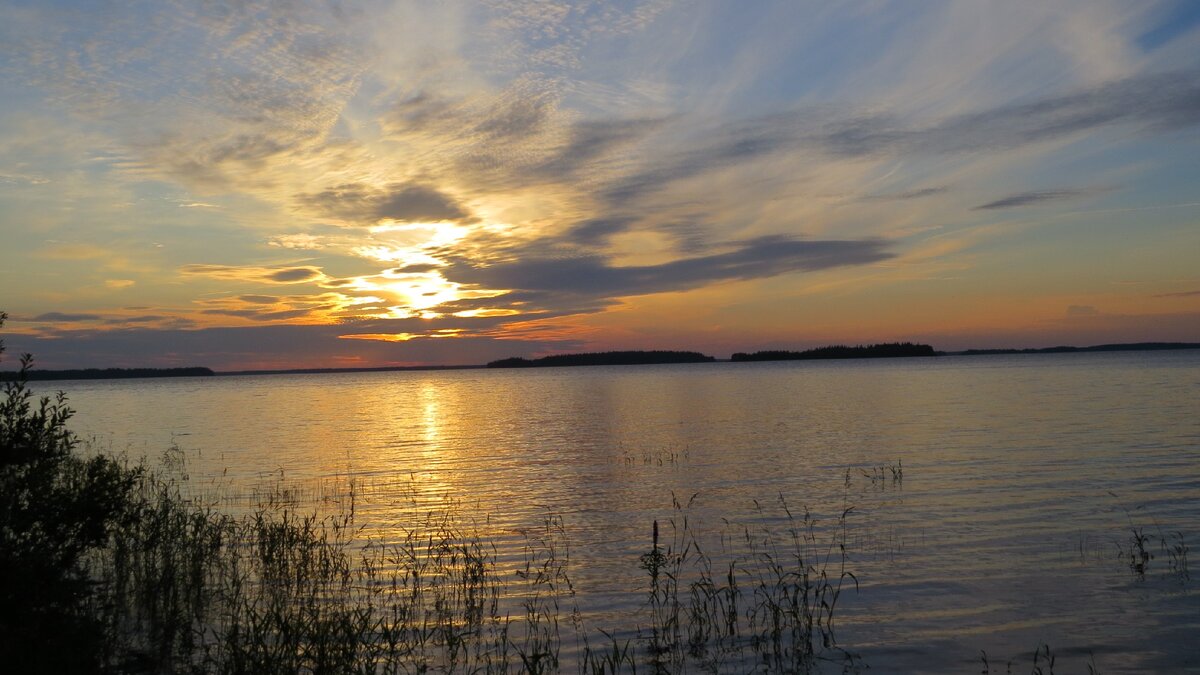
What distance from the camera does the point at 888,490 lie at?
84.6 ft

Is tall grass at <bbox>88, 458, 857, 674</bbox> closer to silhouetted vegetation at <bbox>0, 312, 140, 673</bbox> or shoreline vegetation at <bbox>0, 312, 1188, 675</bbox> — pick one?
shoreline vegetation at <bbox>0, 312, 1188, 675</bbox>

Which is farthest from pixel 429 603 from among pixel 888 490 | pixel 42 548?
pixel 888 490

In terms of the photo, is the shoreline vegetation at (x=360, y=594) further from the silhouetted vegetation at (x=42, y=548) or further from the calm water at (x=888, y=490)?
the calm water at (x=888, y=490)

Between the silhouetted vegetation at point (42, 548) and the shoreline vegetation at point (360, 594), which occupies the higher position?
the silhouetted vegetation at point (42, 548)

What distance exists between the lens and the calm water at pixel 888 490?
1324 centimetres

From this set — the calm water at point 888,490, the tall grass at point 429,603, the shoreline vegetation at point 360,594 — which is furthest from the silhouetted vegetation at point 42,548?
the calm water at point 888,490

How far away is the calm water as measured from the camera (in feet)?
43.4

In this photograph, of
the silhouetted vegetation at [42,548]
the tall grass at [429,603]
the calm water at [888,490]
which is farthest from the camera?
the calm water at [888,490]

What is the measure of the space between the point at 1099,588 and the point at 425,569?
13.7 meters

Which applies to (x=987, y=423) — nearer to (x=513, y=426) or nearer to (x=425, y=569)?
(x=513, y=426)

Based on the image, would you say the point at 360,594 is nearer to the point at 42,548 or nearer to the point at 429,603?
the point at 429,603

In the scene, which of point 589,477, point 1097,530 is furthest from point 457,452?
point 1097,530

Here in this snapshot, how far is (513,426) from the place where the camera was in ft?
190

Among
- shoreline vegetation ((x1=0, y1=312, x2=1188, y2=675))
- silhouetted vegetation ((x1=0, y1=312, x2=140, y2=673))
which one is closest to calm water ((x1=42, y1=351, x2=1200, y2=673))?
shoreline vegetation ((x1=0, y1=312, x2=1188, y2=675))
